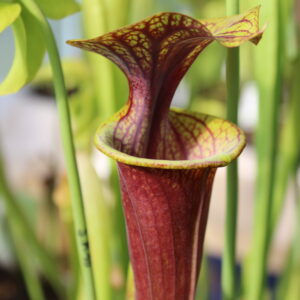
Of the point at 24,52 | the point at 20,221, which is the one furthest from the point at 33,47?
the point at 20,221

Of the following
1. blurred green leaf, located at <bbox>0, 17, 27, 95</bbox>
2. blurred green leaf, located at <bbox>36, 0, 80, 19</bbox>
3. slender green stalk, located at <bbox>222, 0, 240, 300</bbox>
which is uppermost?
blurred green leaf, located at <bbox>36, 0, 80, 19</bbox>

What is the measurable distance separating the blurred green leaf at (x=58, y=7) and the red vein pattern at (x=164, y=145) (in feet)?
0.36

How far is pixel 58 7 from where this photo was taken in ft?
1.30

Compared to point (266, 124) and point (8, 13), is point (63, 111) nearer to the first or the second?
point (8, 13)

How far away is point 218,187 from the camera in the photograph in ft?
4.51

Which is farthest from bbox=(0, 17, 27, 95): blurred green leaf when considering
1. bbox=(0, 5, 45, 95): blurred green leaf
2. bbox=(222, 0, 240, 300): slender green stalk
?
bbox=(222, 0, 240, 300): slender green stalk

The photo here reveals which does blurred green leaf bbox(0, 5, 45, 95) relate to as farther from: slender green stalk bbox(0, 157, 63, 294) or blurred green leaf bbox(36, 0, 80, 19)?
slender green stalk bbox(0, 157, 63, 294)

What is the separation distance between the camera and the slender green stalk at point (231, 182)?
0.33 metres

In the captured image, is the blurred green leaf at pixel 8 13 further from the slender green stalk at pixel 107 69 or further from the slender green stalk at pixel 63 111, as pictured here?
the slender green stalk at pixel 107 69

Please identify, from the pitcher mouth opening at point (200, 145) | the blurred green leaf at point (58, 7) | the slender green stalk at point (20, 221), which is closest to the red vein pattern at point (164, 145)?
the pitcher mouth opening at point (200, 145)

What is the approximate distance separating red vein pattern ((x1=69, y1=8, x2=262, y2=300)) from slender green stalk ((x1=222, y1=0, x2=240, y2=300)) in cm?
2

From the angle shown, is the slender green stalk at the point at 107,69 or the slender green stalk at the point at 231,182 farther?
the slender green stalk at the point at 107,69

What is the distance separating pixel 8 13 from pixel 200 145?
176mm

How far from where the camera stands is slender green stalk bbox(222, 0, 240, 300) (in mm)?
333
